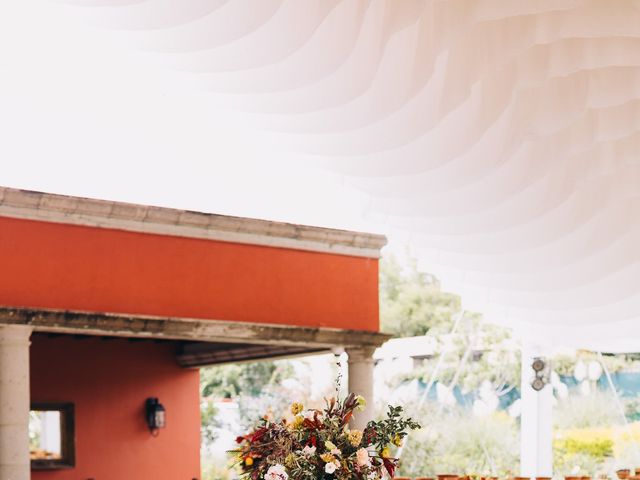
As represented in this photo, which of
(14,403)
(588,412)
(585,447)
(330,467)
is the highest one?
(14,403)

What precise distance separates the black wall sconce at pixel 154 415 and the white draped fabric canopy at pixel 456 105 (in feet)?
11.4

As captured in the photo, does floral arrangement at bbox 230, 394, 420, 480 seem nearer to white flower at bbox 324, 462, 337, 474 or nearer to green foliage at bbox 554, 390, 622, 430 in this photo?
white flower at bbox 324, 462, 337, 474

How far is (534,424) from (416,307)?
13372mm

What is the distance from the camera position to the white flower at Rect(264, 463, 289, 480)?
5.66m

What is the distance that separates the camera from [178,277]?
10352 mm

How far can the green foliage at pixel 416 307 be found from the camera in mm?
30547

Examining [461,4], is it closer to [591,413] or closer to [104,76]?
[104,76]

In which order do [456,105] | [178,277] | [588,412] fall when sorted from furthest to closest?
[588,412], [178,277], [456,105]

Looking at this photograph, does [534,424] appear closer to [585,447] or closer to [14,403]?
[585,447]

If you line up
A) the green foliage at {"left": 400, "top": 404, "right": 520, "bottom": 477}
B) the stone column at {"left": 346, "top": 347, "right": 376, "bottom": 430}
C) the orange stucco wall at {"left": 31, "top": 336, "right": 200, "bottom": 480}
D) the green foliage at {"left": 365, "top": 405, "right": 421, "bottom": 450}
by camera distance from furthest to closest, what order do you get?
the green foliage at {"left": 400, "top": 404, "right": 520, "bottom": 477}
the orange stucco wall at {"left": 31, "top": 336, "right": 200, "bottom": 480}
the stone column at {"left": 346, "top": 347, "right": 376, "bottom": 430}
the green foliage at {"left": 365, "top": 405, "right": 421, "bottom": 450}

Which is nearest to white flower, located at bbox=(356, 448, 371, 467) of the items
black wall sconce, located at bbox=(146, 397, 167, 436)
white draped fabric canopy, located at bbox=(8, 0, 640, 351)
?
white draped fabric canopy, located at bbox=(8, 0, 640, 351)

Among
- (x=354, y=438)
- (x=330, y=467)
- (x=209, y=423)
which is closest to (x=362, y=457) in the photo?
(x=354, y=438)

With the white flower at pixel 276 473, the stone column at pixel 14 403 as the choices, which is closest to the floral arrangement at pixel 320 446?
the white flower at pixel 276 473

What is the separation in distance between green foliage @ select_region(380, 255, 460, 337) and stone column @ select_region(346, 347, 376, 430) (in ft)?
61.1
